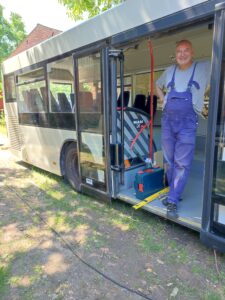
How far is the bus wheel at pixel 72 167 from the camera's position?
171 inches

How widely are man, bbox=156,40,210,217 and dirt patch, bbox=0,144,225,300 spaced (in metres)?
0.47

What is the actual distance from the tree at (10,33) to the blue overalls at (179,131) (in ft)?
80.8

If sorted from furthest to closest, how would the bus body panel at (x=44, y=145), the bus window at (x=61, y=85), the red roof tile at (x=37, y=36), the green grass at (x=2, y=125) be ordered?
the red roof tile at (x=37, y=36) < the green grass at (x=2, y=125) < the bus body panel at (x=44, y=145) < the bus window at (x=61, y=85)

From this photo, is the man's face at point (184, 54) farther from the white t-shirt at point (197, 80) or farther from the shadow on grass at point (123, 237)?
the shadow on grass at point (123, 237)

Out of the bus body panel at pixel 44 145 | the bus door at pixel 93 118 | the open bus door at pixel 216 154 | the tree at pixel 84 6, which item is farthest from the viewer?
the tree at pixel 84 6

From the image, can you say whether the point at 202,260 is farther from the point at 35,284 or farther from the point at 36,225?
the point at 36,225

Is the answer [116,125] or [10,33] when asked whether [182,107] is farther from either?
[10,33]

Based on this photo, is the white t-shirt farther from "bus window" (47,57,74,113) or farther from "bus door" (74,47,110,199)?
"bus window" (47,57,74,113)

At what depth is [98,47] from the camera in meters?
3.29

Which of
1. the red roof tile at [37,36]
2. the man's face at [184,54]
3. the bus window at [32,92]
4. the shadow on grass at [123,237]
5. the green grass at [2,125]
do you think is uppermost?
the red roof tile at [37,36]

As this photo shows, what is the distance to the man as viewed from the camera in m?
2.82

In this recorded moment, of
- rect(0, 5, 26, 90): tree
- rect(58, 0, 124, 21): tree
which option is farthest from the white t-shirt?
rect(0, 5, 26, 90): tree

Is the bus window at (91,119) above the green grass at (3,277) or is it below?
above

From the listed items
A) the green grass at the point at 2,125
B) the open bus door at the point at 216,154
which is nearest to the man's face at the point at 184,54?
the open bus door at the point at 216,154
